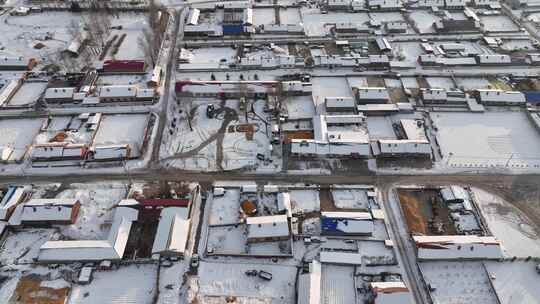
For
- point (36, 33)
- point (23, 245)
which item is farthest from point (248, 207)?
point (36, 33)

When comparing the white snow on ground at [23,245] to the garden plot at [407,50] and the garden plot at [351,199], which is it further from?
the garden plot at [407,50]

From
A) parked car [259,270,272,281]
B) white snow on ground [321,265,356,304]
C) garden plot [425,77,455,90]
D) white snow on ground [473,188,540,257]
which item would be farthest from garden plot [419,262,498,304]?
garden plot [425,77,455,90]

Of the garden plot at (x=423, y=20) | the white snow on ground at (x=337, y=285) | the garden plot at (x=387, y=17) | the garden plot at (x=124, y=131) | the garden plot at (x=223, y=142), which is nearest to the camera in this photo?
the white snow on ground at (x=337, y=285)

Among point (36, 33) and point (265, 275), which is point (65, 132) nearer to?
point (36, 33)

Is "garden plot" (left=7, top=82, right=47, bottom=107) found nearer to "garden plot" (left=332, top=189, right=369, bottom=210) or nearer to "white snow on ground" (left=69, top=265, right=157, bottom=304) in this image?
"white snow on ground" (left=69, top=265, right=157, bottom=304)

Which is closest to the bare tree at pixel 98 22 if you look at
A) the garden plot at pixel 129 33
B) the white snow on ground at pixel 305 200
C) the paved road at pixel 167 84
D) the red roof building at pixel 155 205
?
the garden plot at pixel 129 33

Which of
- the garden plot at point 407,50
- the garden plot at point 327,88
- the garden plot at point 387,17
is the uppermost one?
the garden plot at point 387,17

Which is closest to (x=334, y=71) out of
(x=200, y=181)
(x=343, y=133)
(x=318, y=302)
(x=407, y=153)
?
(x=343, y=133)
